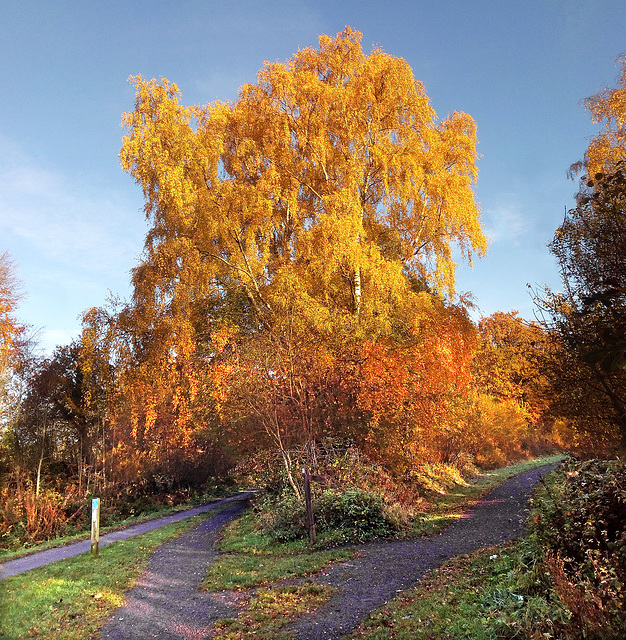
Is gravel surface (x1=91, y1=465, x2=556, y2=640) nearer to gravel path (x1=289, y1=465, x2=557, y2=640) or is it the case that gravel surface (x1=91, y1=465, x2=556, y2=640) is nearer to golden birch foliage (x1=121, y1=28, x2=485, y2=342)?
gravel path (x1=289, y1=465, x2=557, y2=640)

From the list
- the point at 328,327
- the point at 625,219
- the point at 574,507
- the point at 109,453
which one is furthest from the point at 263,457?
the point at 625,219

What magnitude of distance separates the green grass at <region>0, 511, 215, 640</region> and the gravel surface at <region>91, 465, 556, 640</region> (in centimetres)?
30

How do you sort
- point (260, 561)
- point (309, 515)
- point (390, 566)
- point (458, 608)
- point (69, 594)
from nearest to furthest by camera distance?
point (458, 608), point (69, 594), point (390, 566), point (260, 561), point (309, 515)

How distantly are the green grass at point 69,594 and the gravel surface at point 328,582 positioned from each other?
12.0 inches

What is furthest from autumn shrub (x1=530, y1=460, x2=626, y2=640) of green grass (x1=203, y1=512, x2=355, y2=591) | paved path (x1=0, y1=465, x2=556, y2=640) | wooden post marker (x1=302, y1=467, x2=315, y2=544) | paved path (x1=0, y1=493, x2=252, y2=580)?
paved path (x1=0, y1=493, x2=252, y2=580)

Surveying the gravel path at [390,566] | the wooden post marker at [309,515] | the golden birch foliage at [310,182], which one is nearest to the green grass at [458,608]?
the gravel path at [390,566]

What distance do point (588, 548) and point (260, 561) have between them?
6.03 m

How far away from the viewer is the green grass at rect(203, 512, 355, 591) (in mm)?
7355

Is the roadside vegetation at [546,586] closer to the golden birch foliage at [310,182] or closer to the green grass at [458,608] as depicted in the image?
the green grass at [458,608]

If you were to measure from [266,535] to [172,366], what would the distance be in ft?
24.1

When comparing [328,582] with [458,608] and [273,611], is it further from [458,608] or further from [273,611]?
[458,608]

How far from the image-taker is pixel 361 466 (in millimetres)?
12078

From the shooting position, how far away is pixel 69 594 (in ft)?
23.4

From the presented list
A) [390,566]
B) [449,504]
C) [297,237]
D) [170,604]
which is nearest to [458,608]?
[390,566]
